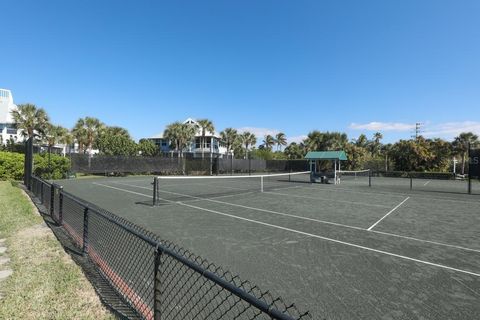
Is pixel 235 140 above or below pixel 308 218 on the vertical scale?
above

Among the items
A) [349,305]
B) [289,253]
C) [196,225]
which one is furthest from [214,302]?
[196,225]

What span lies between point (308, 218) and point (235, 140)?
2590 inches

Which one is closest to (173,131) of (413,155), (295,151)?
(295,151)

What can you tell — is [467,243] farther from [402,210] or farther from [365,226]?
[402,210]

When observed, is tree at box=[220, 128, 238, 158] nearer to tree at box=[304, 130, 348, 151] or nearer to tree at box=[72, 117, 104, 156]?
tree at box=[304, 130, 348, 151]

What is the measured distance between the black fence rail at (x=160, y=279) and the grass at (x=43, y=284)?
0.40 metres

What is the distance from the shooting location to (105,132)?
5569 centimetres

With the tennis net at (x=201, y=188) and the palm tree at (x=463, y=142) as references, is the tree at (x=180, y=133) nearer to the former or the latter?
the tennis net at (x=201, y=188)

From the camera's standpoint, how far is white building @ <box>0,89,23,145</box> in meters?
67.6

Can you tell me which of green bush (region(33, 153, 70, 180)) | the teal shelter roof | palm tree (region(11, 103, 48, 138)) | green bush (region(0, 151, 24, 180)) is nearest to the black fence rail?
green bush (region(0, 151, 24, 180))

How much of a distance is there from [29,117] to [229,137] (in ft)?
141

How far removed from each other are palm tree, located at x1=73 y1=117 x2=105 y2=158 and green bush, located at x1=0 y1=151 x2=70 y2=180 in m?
23.7

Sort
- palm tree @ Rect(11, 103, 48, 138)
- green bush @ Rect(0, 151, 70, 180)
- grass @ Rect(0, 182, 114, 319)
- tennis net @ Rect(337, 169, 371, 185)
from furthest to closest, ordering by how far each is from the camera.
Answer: palm tree @ Rect(11, 103, 48, 138) < tennis net @ Rect(337, 169, 371, 185) < green bush @ Rect(0, 151, 70, 180) < grass @ Rect(0, 182, 114, 319)

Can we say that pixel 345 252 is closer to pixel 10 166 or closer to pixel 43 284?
pixel 43 284
